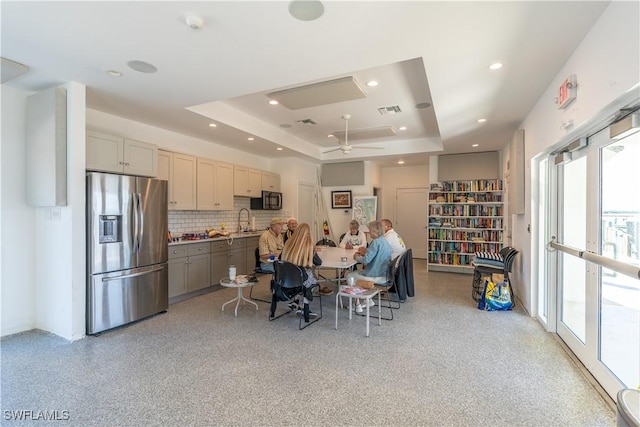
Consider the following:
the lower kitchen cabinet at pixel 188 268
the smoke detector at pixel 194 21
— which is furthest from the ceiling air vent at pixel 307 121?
the smoke detector at pixel 194 21

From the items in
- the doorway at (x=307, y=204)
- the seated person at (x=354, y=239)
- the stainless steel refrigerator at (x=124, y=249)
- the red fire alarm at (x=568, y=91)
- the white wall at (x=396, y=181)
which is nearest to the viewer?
the red fire alarm at (x=568, y=91)

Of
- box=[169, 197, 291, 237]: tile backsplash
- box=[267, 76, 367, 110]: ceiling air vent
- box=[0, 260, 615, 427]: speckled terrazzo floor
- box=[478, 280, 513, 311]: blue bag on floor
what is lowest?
box=[0, 260, 615, 427]: speckled terrazzo floor

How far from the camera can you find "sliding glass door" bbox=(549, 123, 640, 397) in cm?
211

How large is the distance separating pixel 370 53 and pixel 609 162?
2.04 m

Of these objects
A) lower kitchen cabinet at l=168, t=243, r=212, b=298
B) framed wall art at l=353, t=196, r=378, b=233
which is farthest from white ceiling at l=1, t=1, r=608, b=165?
framed wall art at l=353, t=196, r=378, b=233

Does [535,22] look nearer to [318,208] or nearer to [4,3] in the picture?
[4,3]

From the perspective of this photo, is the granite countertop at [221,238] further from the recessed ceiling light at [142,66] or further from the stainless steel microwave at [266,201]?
the recessed ceiling light at [142,66]

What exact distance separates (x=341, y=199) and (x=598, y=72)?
236 inches

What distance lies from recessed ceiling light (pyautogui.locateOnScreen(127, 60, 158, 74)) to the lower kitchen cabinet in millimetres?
→ 2464

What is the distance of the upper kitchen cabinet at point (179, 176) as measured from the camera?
4688mm

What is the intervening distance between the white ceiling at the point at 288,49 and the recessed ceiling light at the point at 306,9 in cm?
5

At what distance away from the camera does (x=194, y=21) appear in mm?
2152

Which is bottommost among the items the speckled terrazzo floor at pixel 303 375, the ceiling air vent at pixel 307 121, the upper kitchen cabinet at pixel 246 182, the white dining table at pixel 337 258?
the speckled terrazzo floor at pixel 303 375

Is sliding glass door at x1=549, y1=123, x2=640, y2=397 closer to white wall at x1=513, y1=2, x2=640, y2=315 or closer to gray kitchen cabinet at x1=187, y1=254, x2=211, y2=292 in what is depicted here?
white wall at x1=513, y1=2, x2=640, y2=315
